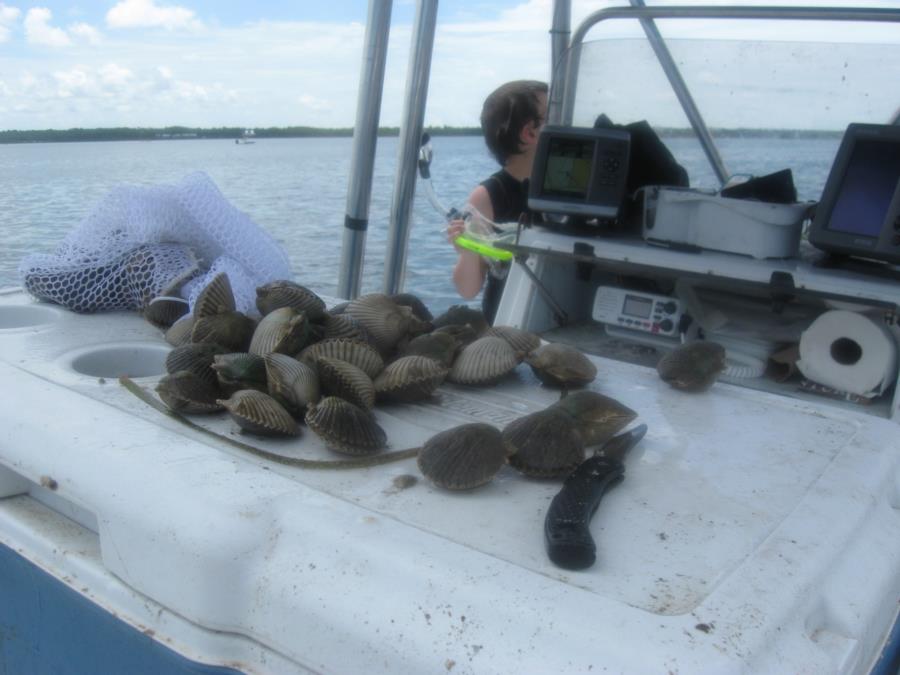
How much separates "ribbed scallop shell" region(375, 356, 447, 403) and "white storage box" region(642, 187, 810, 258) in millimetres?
1206

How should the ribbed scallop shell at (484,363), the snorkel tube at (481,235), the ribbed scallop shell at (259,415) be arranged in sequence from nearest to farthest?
the ribbed scallop shell at (259,415) → the ribbed scallop shell at (484,363) → the snorkel tube at (481,235)

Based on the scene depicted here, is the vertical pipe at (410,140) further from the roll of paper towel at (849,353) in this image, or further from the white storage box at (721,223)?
the roll of paper towel at (849,353)

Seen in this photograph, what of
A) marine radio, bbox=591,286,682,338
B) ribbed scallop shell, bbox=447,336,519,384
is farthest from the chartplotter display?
ribbed scallop shell, bbox=447,336,519,384

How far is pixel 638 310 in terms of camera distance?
8.22 feet

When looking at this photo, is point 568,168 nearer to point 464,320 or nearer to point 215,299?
point 464,320

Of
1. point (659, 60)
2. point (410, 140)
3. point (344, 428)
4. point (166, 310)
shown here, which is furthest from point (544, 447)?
point (410, 140)

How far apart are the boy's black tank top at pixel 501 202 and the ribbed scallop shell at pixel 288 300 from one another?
2025 mm

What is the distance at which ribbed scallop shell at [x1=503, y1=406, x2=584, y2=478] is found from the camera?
3.96 feet

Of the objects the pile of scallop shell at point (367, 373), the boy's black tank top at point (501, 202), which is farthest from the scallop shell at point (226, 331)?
the boy's black tank top at point (501, 202)

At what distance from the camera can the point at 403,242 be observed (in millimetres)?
4031

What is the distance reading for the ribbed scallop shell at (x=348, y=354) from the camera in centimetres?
147

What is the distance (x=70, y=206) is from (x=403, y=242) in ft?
21.5

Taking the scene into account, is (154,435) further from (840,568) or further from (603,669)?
(840,568)

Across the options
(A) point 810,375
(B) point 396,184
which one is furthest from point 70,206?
(A) point 810,375
